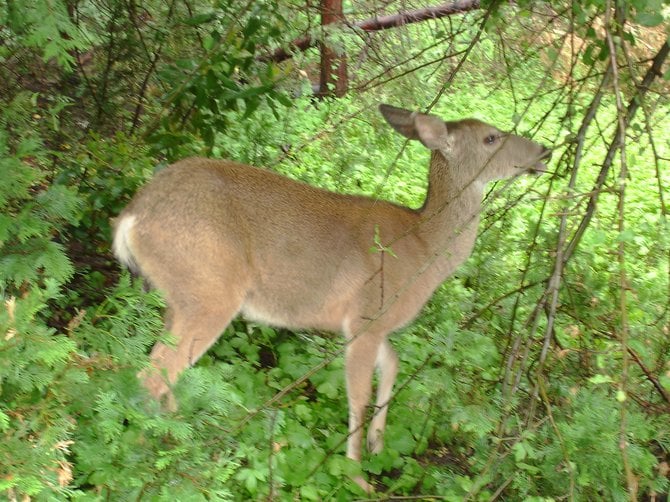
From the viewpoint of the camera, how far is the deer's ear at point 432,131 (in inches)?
213

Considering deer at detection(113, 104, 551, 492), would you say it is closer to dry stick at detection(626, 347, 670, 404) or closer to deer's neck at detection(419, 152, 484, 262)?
deer's neck at detection(419, 152, 484, 262)

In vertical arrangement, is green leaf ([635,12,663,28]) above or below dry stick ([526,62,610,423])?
above

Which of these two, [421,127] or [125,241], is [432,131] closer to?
[421,127]

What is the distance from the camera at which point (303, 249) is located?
4922 millimetres

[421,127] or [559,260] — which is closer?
[559,260]

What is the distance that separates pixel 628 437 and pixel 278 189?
229 centimetres

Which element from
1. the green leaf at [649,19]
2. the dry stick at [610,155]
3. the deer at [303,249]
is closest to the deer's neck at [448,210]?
the deer at [303,249]

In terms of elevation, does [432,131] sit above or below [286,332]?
above

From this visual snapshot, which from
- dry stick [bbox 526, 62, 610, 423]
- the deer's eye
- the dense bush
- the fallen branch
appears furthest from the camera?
the fallen branch

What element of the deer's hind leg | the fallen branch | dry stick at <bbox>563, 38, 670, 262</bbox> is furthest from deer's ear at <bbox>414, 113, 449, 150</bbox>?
the deer's hind leg

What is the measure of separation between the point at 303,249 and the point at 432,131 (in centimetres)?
125

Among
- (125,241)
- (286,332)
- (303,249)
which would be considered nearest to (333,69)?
(286,332)

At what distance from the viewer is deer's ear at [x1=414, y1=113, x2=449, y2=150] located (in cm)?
541

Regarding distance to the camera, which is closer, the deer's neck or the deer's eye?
the deer's neck
